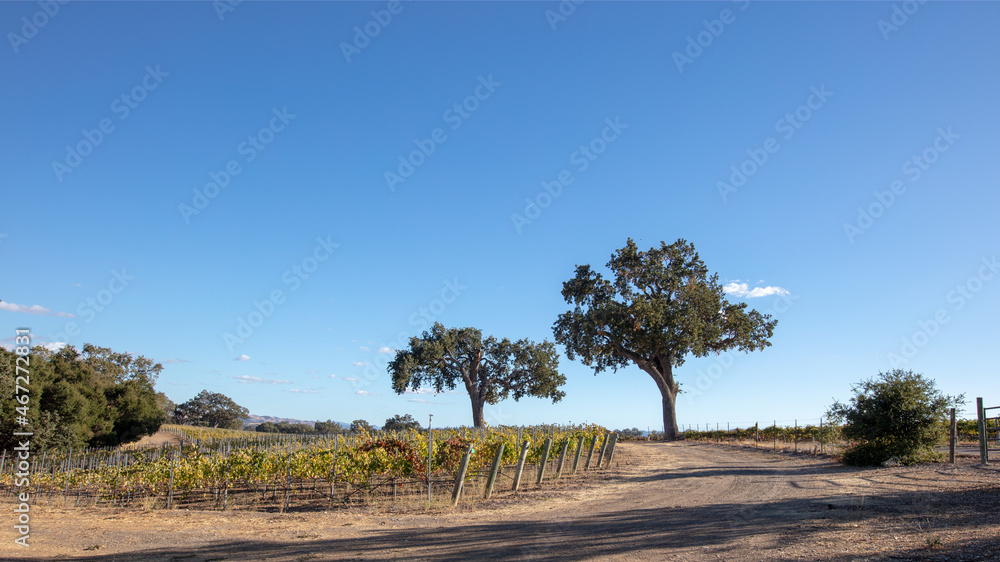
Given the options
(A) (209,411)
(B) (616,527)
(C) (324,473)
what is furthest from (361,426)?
(A) (209,411)

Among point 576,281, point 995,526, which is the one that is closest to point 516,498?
point 995,526

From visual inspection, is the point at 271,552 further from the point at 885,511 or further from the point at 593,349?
the point at 593,349

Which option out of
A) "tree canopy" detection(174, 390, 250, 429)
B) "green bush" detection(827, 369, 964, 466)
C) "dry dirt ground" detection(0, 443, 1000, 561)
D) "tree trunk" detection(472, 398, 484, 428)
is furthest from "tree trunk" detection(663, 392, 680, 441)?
"tree canopy" detection(174, 390, 250, 429)

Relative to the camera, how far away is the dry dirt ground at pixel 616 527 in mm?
7203

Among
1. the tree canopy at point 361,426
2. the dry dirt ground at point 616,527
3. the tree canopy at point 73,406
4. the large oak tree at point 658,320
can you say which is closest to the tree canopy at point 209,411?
the tree canopy at point 361,426

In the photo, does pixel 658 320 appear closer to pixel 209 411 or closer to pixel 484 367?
pixel 484 367

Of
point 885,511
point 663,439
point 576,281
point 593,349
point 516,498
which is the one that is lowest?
point 663,439

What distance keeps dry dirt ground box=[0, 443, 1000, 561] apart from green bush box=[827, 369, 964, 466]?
2406 mm

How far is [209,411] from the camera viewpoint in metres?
76.2

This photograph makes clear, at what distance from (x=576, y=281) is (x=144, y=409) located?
101 feet

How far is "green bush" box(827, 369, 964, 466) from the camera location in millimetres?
16625

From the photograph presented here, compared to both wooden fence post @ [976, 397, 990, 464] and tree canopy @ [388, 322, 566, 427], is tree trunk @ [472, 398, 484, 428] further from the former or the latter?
wooden fence post @ [976, 397, 990, 464]

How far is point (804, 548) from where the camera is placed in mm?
7000

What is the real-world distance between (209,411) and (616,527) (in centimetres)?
8013
